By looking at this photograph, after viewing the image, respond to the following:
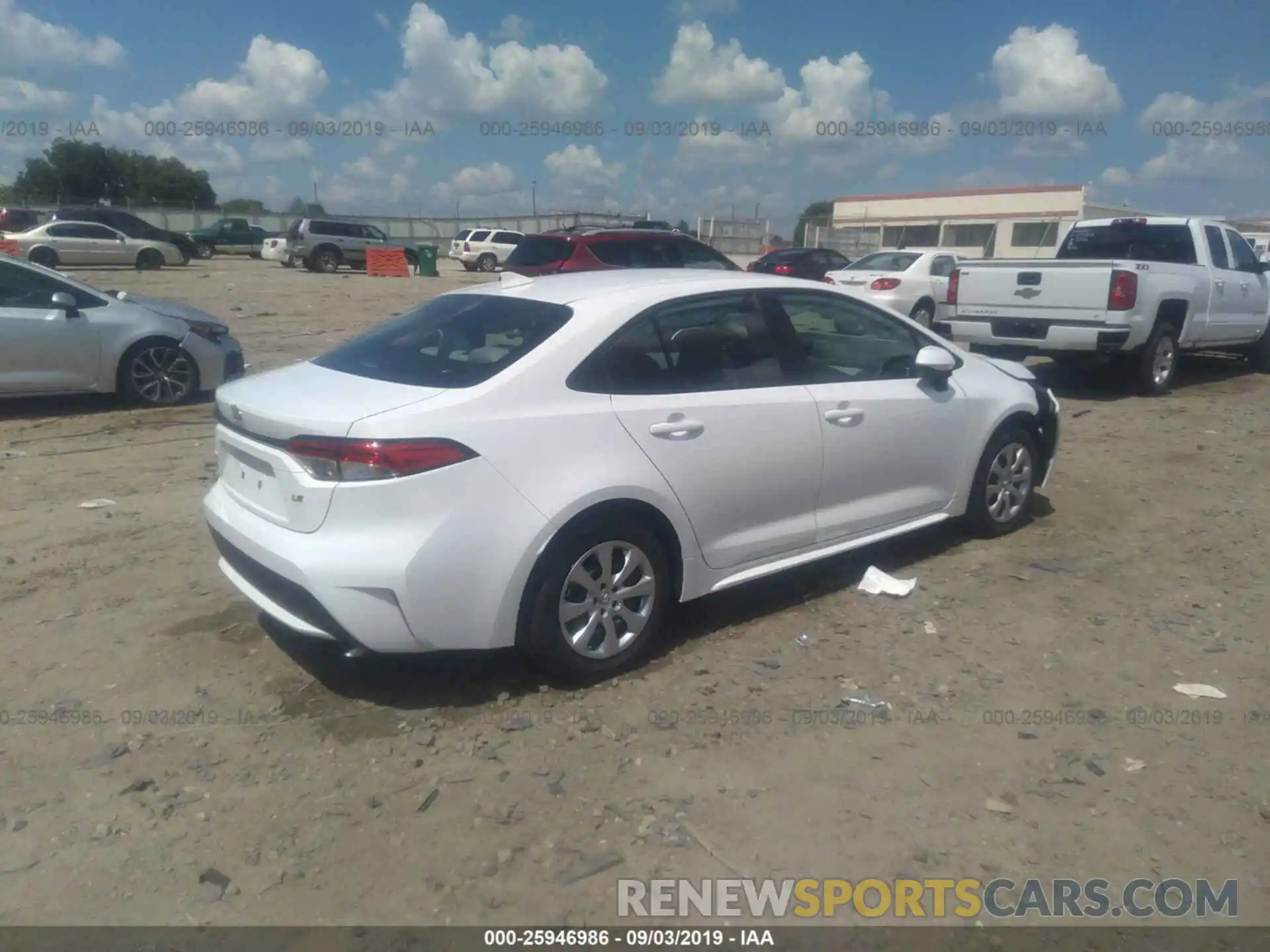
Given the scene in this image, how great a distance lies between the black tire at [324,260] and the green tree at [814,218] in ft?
81.1

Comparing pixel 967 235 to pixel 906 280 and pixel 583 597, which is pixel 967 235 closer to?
pixel 906 280

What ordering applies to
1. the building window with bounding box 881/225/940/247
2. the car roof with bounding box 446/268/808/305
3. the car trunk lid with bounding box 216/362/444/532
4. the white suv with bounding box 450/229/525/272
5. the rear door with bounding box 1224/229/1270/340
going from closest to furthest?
the car trunk lid with bounding box 216/362/444/532, the car roof with bounding box 446/268/808/305, the rear door with bounding box 1224/229/1270/340, the white suv with bounding box 450/229/525/272, the building window with bounding box 881/225/940/247

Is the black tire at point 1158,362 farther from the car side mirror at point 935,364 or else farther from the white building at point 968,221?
the white building at point 968,221

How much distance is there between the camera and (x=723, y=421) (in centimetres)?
423

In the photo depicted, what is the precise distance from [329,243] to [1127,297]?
2982cm

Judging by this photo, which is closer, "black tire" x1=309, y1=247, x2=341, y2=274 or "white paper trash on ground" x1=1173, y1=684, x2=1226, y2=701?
"white paper trash on ground" x1=1173, y1=684, x2=1226, y2=701

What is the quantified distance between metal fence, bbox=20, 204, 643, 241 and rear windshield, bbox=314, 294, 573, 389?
134 feet

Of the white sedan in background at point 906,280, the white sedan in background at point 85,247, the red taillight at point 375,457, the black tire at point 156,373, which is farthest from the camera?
the white sedan in background at point 85,247

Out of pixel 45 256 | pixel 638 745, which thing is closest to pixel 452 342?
pixel 638 745

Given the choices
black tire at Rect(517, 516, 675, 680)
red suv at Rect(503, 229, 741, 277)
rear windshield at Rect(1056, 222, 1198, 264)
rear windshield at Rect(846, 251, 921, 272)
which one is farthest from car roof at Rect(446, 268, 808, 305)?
rear windshield at Rect(846, 251, 921, 272)

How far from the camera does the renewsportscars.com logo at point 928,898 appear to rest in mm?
2816

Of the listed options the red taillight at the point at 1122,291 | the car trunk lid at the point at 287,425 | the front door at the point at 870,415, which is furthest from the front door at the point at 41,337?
the red taillight at the point at 1122,291

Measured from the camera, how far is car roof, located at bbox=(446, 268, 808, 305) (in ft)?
14.1

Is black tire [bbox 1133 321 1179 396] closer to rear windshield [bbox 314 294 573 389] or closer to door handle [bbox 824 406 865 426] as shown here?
door handle [bbox 824 406 865 426]
